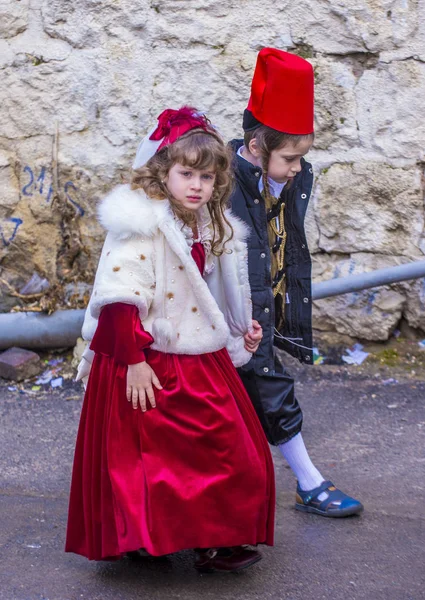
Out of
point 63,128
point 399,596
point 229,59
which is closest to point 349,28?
point 229,59

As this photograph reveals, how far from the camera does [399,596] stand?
105 inches

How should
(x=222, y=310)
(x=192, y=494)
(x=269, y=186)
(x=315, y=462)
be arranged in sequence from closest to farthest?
1. (x=192, y=494)
2. (x=222, y=310)
3. (x=269, y=186)
4. (x=315, y=462)

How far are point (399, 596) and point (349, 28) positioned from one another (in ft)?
9.28

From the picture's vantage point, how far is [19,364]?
447 cm

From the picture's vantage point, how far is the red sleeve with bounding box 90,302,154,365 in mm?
2547

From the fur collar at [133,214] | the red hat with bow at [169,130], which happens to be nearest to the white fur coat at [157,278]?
the fur collar at [133,214]

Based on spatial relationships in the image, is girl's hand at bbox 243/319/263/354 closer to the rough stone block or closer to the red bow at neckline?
the red bow at neckline

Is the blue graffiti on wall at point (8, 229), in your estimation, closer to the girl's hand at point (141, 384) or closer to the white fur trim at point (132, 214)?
the white fur trim at point (132, 214)

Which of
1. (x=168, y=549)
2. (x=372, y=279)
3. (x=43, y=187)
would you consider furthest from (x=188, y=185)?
(x=43, y=187)

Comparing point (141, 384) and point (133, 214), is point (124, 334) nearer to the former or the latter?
point (141, 384)

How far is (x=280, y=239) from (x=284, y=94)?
20.5 inches

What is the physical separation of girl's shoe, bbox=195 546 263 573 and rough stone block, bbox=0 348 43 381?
1988 mm

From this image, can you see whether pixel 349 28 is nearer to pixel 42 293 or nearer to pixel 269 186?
pixel 269 186

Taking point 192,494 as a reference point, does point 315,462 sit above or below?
below
